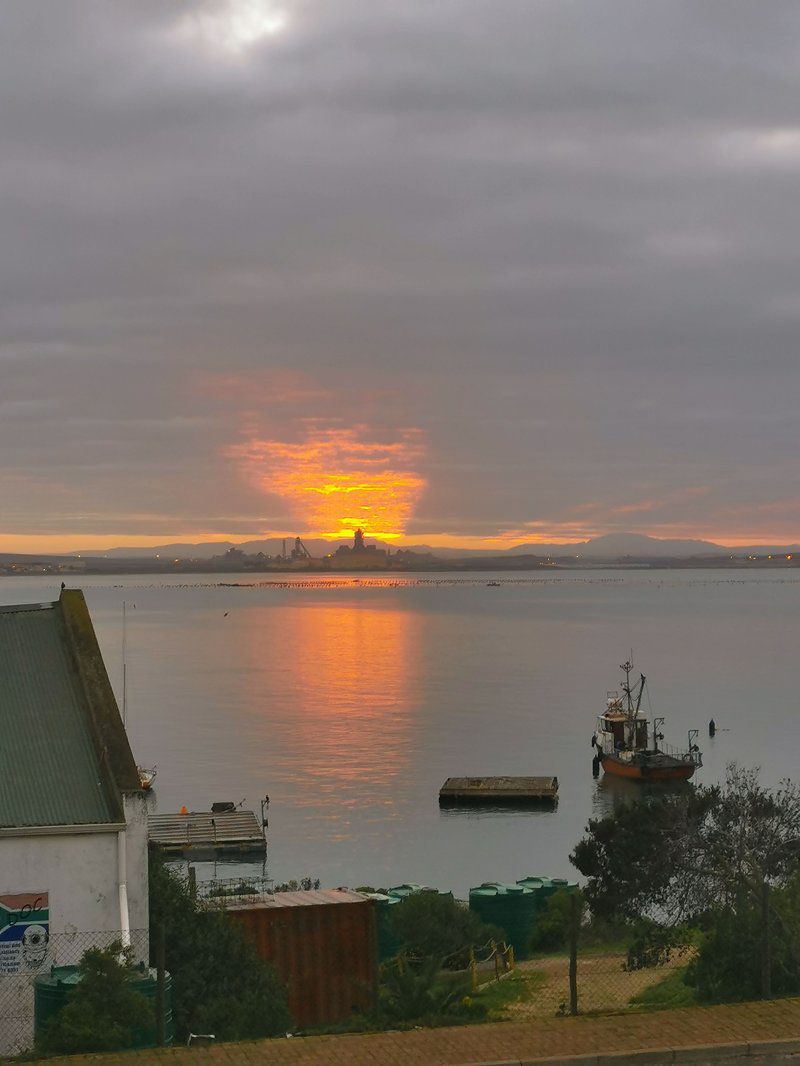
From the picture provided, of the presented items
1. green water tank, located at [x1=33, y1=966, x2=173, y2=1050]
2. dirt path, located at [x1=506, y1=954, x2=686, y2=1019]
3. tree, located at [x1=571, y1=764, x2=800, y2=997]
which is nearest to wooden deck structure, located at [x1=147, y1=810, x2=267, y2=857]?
tree, located at [x1=571, y1=764, x2=800, y2=997]

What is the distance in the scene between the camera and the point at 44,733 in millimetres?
21422

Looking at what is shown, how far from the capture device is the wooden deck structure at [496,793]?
71688 mm

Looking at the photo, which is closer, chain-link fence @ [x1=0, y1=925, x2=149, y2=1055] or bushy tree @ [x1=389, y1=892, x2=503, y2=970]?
chain-link fence @ [x1=0, y1=925, x2=149, y2=1055]

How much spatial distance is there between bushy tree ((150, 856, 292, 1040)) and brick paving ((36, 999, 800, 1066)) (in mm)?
2366

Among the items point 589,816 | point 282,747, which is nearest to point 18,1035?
point 589,816

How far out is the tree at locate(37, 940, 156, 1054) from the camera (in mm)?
14648

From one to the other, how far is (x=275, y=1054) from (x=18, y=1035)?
659 centimetres

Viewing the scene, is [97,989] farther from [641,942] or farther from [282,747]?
[282,747]

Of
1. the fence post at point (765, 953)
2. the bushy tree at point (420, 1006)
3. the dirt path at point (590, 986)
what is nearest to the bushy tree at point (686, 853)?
the dirt path at point (590, 986)

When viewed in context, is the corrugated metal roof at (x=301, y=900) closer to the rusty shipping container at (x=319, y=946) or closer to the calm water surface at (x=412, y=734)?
the rusty shipping container at (x=319, y=946)

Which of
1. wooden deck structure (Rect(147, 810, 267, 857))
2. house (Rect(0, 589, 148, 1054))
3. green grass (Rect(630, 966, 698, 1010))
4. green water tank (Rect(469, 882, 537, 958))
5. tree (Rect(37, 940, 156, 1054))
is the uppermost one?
house (Rect(0, 589, 148, 1054))

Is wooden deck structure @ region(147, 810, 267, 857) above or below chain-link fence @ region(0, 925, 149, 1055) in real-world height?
below

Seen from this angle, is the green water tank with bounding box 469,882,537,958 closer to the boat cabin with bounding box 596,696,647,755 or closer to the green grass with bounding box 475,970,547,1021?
the green grass with bounding box 475,970,547,1021

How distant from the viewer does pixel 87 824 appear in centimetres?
1923
